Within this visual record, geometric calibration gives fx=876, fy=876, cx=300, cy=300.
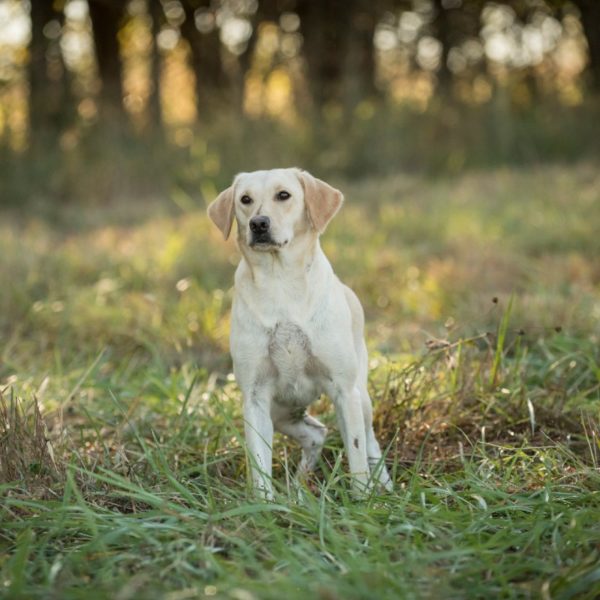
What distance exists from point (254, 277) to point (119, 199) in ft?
26.9

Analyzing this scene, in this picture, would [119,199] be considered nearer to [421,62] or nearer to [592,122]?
[592,122]

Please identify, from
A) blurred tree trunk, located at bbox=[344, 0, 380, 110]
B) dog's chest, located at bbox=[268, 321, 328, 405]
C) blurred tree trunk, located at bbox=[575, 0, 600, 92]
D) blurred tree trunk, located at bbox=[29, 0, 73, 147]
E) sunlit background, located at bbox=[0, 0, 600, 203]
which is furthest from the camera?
blurred tree trunk, located at bbox=[575, 0, 600, 92]

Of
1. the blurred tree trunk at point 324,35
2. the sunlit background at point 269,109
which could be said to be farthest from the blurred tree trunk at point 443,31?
the blurred tree trunk at point 324,35

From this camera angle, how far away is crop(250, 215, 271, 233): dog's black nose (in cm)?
327

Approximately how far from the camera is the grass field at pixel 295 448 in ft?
7.74

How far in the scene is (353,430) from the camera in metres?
3.25

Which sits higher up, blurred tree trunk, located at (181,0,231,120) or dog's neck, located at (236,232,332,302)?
blurred tree trunk, located at (181,0,231,120)

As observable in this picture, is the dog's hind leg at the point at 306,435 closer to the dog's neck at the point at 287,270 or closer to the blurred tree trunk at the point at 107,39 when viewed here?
the dog's neck at the point at 287,270

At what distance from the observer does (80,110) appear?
42.0 ft

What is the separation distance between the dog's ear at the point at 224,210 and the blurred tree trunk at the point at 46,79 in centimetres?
912

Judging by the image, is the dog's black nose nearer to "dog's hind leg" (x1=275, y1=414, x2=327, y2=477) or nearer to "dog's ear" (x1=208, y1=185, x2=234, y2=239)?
"dog's ear" (x1=208, y1=185, x2=234, y2=239)

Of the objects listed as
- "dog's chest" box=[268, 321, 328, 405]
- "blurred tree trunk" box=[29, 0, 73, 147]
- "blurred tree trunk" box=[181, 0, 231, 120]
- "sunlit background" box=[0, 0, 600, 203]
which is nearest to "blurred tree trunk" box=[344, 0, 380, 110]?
"sunlit background" box=[0, 0, 600, 203]

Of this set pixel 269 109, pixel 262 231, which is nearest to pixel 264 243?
pixel 262 231

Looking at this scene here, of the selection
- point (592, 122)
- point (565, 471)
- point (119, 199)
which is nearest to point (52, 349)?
point (565, 471)
